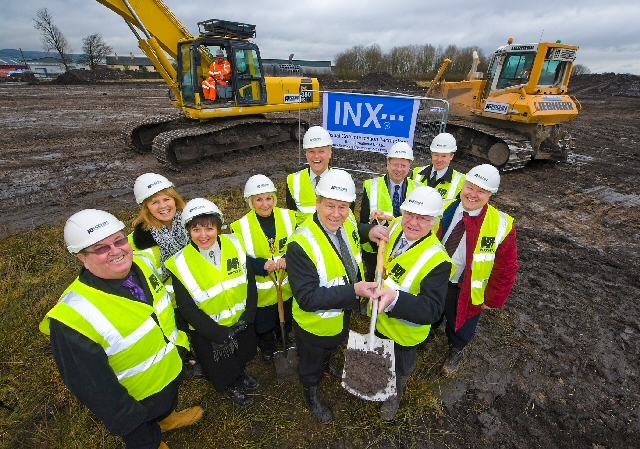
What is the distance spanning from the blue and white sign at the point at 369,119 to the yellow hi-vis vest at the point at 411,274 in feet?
13.3

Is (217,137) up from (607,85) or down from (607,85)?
down

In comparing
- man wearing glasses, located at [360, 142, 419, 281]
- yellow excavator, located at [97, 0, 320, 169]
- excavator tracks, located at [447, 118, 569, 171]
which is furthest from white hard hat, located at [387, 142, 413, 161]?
excavator tracks, located at [447, 118, 569, 171]

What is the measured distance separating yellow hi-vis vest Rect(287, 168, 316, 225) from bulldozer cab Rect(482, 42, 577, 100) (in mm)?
9150

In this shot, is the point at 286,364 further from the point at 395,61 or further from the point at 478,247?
the point at 395,61

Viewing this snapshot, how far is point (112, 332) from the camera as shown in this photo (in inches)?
80.2

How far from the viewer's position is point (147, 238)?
3191mm

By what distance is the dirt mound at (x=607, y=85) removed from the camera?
115ft

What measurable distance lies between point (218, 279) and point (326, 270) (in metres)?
0.89

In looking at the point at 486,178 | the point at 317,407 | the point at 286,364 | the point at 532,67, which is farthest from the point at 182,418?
the point at 532,67

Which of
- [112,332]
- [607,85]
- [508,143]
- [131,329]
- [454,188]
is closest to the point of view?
[112,332]

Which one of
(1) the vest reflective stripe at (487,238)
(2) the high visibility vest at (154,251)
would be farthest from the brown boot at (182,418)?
(1) the vest reflective stripe at (487,238)

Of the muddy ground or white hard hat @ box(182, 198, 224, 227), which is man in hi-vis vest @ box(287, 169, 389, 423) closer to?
white hard hat @ box(182, 198, 224, 227)

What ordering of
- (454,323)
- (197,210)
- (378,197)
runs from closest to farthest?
(197,210), (454,323), (378,197)

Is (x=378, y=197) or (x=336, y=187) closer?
(x=336, y=187)
